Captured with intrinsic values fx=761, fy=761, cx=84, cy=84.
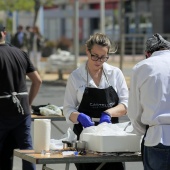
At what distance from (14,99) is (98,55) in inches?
42.3

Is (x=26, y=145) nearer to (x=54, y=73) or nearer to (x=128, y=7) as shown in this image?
(x=54, y=73)

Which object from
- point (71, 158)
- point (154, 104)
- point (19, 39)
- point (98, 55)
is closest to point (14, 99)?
point (98, 55)

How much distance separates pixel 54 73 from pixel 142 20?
23.3 m

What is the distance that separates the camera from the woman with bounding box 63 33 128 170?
6840 millimetres

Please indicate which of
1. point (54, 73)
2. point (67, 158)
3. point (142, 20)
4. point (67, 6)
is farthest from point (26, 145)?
point (67, 6)

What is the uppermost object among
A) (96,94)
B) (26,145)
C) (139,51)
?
(96,94)

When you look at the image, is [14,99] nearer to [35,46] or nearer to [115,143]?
[115,143]

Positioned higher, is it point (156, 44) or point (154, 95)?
point (156, 44)

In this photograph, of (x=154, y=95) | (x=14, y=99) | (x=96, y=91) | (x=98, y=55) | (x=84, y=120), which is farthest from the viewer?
(x=14, y=99)

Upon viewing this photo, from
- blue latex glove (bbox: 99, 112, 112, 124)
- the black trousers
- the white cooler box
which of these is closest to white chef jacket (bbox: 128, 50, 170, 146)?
the white cooler box

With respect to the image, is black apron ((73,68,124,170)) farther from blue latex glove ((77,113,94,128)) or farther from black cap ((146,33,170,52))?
black cap ((146,33,170,52))

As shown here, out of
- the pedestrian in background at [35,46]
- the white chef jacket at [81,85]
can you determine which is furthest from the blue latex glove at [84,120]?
the pedestrian in background at [35,46]

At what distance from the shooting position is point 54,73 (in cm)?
3247

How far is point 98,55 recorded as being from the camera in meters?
6.86
